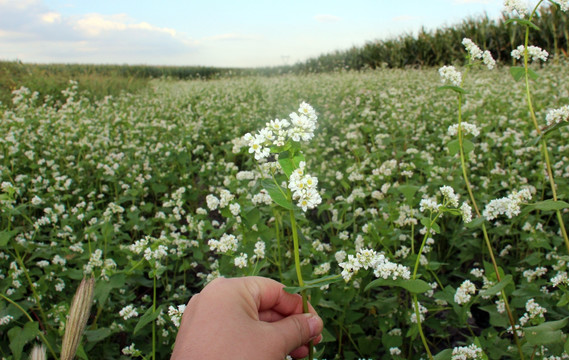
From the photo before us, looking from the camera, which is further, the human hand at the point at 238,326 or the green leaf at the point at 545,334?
the green leaf at the point at 545,334

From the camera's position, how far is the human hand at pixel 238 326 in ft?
3.53

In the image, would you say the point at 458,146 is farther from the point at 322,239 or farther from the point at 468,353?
the point at 322,239

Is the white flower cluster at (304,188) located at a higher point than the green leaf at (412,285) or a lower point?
higher

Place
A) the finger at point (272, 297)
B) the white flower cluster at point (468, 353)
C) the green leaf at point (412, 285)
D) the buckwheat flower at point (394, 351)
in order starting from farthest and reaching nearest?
the buckwheat flower at point (394, 351)
the white flower cluster at point (468, 353)
the green leaf at point (412, 285)
the finger at point (272, 297)

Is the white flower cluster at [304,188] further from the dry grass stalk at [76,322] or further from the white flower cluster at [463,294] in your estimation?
the white flower cluster at [463,294]

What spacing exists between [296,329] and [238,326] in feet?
0.75

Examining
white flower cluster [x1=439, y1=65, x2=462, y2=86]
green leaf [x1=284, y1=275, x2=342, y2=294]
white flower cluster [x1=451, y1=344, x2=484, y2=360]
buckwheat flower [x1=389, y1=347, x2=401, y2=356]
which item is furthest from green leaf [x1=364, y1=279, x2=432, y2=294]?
white flower cluster [x1=439, y1=65, x2=462, y2=86]

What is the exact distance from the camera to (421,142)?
18.5ft

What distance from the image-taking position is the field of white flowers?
1.97 metres

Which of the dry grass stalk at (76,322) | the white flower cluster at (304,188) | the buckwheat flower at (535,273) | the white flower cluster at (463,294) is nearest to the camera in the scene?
the dry grass stalk at (76,322)

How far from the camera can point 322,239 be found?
3.86 m

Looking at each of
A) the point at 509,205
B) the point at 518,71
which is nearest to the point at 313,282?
the point at 509,205

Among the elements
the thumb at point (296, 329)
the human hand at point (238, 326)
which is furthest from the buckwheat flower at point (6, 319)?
the thumb at point (296, 329)

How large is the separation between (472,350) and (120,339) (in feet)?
7.64
